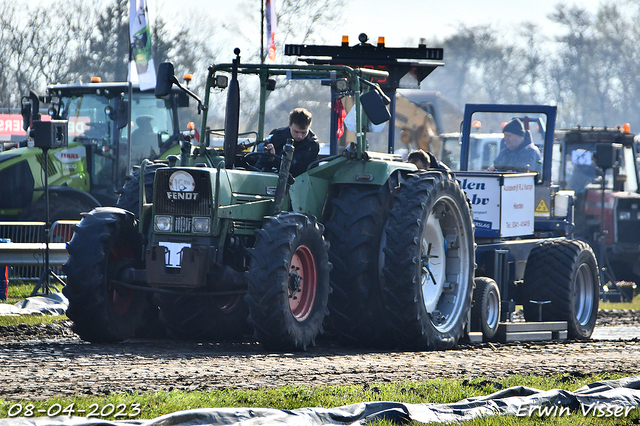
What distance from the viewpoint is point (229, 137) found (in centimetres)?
830

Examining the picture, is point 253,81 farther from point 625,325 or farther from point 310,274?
point 625,325

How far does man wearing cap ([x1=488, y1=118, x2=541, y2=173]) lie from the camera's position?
11.8 metres

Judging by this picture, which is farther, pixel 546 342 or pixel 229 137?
pixel 546 342

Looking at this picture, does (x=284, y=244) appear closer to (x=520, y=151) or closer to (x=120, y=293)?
(x=120, y=293)

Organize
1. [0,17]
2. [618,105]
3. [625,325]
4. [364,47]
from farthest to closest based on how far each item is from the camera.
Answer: [618,105] < [0,17] < [625,325] < [364,47]

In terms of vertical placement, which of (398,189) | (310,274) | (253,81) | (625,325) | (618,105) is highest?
(618,105)

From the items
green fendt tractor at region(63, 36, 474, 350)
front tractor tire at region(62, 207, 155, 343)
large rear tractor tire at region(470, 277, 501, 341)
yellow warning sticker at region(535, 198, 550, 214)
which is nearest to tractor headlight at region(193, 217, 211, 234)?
green fendt tractor at region(63, 36, 474, 350)

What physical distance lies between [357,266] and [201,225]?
1.42 meters

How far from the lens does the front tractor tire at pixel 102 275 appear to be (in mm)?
7516

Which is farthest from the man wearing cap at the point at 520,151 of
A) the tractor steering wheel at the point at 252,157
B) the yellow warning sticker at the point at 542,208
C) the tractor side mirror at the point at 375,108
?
the tractor steering wheel at the point at 252,157

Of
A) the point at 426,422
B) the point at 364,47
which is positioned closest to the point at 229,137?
the point at 364,47

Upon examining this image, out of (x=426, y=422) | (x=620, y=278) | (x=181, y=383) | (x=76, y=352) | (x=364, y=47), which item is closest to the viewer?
(x=426, y=422)

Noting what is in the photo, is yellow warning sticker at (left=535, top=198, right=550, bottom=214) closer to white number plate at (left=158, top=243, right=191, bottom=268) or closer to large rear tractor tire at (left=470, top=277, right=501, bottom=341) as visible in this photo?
large rear tractor tire at (left=470, top=277, right=501, bottom=341)

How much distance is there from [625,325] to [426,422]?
29.5ft
